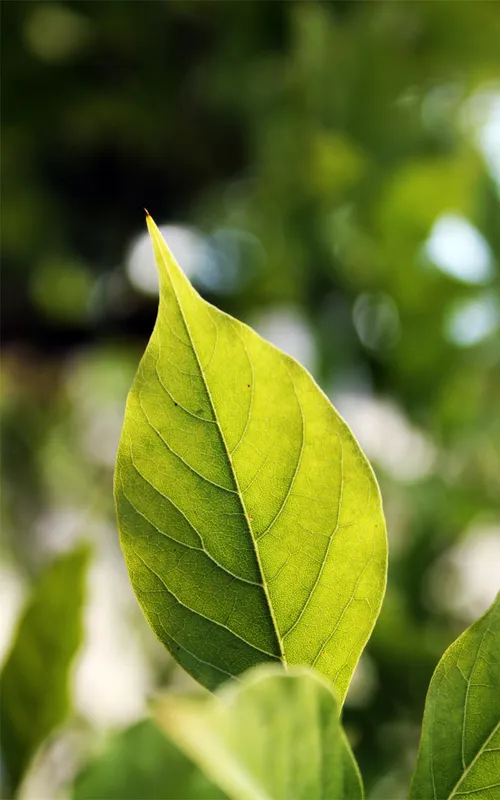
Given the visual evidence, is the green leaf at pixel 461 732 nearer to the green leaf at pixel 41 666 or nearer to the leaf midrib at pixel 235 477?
the leaf midrib at pixel 235 477

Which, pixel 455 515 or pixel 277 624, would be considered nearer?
pixel 277 624

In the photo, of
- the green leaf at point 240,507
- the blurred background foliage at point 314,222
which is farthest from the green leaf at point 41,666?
the blurred background foliage at point 314,222

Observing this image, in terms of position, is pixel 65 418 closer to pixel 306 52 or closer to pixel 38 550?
pixel 38 550

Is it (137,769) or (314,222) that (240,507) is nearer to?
(137,769)

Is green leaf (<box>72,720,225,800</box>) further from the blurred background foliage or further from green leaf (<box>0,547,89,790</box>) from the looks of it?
the blurred background foliage

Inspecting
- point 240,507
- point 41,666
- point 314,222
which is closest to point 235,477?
point 240,507

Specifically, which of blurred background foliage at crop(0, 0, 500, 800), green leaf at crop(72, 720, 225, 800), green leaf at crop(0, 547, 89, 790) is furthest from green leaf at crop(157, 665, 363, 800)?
blurred background foliage at crop(0, 0, 500, 800)

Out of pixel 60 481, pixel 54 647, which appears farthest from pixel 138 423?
pixel 60 481
